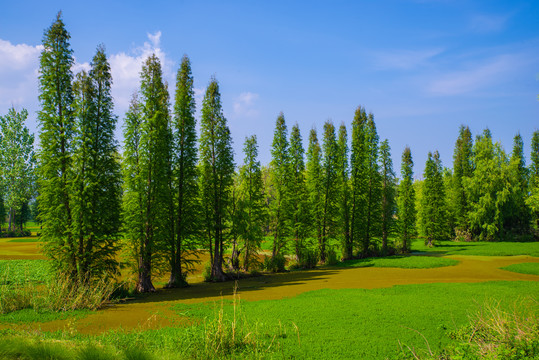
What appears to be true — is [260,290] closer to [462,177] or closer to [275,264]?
[275,264]

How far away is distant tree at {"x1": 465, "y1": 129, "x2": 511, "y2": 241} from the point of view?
5538 cm

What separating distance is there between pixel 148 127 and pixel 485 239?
61.4m

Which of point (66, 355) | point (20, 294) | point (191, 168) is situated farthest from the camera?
point (191, 168)

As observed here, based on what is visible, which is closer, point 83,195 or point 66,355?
point 66,355

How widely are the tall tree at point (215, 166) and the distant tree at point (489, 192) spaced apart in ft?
158

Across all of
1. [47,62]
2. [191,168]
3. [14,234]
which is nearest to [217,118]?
[191,168]

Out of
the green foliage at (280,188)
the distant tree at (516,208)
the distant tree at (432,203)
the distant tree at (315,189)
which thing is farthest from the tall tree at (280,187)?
the distant tree at (516,208)

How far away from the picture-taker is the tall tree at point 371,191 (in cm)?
4317

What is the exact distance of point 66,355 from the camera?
305 inches

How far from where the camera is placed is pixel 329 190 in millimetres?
42062

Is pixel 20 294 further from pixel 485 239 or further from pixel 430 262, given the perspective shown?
pixel 485 239

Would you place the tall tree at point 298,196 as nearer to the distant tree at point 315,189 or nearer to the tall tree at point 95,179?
the distant tree at point 315,189

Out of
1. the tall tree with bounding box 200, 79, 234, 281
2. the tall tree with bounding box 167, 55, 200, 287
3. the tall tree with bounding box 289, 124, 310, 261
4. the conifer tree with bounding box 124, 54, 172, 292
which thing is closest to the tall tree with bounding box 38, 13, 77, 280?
the conifer tree with bounding box 124, 54, 172, 292

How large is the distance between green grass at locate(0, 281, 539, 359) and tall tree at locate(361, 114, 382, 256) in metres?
22.4
